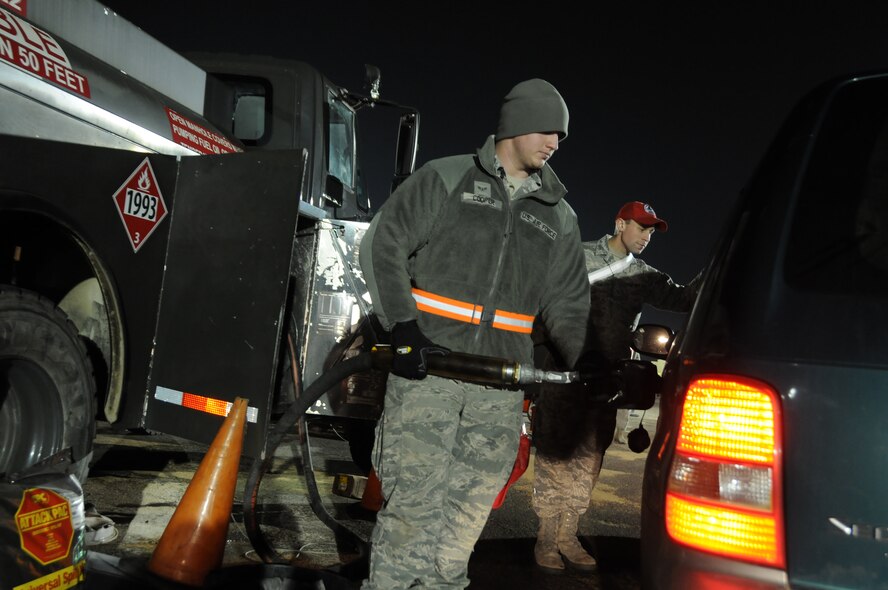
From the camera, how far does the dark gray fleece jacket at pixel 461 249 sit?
2.50 metres

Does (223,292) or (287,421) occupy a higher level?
(223,292)

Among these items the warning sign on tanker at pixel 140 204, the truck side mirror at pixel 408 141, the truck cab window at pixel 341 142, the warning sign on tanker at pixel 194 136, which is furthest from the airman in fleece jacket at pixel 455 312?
the truck cab window at pixel 341 142

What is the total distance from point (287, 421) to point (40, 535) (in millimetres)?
970

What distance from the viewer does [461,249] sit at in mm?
2566

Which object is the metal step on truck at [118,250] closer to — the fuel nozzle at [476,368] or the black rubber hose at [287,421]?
the black rubber hose at [287,421]

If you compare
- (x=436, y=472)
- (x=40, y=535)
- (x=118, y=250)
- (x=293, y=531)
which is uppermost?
(x=118, y=250)

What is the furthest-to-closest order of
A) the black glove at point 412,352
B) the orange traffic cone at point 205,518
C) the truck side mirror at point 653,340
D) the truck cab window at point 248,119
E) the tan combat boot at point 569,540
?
the truck cab window at point 248,119 < the tan combat boot at point 569,540 < the orange traffic cone at point 205,518 < the truck side mirror at point 653,340 < the black glove at point 412,352

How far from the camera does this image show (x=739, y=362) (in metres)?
1.45

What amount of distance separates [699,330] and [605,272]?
264cm

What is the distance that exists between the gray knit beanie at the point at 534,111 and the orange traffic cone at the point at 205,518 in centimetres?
Result: 153

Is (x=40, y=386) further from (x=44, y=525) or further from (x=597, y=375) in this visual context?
(x=597, y=375)

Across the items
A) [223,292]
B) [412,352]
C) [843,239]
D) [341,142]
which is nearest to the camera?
[843,239]

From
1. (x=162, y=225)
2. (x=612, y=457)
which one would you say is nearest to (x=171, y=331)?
(x=162, y=225)

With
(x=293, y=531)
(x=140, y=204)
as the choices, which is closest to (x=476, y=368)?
(x=140, y=204)
